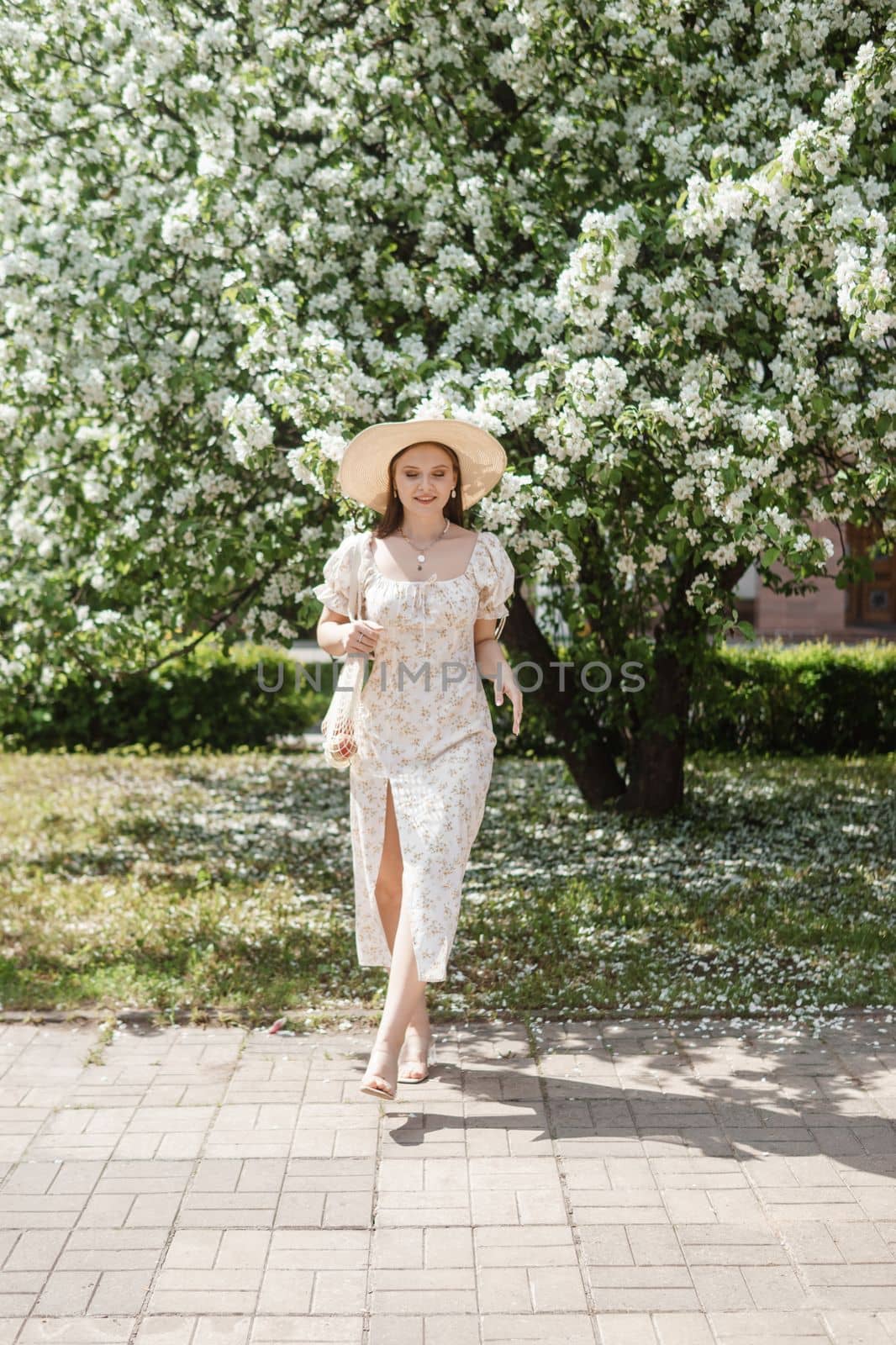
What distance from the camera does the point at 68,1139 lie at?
3.79 metres

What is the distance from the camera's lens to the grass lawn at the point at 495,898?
16.6 feet

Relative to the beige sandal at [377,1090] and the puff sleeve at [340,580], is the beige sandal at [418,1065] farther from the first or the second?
the puff sleeve at [340,580]

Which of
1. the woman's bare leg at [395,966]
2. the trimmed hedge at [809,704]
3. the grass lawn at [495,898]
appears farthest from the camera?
the trimmed hedge at [809,704]

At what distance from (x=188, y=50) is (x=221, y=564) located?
219 cm

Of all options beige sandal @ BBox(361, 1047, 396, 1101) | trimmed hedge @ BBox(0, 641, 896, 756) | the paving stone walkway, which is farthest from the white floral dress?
trimmed hedge @ BBox(0, 641, 896, 756)

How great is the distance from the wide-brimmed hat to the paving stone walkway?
5.95 ft

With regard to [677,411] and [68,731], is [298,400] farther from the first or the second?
[68,731]

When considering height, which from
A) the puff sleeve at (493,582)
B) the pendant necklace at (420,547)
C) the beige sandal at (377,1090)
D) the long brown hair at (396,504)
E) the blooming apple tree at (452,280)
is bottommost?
the beige sandal at (377,1090)

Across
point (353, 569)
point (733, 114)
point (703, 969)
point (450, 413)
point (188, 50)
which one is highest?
point (188, 50)

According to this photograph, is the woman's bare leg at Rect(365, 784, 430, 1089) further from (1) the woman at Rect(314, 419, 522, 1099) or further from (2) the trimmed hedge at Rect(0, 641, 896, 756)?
(2) the trimmed hedge at Rect(0, 641, 896, 756)

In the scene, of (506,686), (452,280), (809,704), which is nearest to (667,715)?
(452,280)

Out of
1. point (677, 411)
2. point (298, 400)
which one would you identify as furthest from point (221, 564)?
point (677, 411)

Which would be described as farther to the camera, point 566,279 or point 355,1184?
point 566,279

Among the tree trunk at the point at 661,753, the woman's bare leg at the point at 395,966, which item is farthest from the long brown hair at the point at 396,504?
the tree trunk at the point at 661,753
